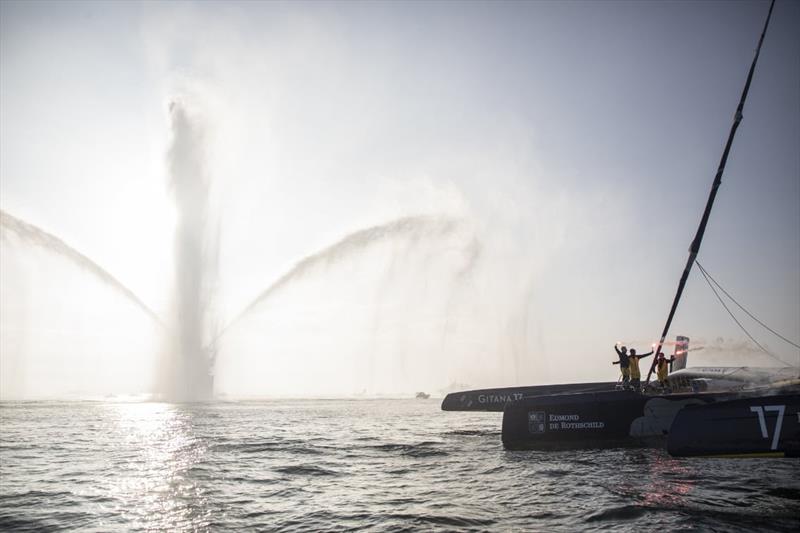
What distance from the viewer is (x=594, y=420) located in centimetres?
1570

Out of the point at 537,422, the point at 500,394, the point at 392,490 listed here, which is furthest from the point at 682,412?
the point at 500,394

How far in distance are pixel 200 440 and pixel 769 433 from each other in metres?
20.1

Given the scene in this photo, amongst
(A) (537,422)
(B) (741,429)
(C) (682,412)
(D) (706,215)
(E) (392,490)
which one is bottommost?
(E) (392,490)

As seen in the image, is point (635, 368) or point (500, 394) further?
point (500, 394)

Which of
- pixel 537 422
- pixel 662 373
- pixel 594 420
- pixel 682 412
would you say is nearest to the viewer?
pixel 682 412

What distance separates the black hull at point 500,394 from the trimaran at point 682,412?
5cm

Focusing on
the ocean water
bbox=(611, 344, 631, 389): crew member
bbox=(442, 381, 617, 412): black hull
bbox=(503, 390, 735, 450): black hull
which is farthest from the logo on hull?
bbox=(442, 381, 617, 412): black hull

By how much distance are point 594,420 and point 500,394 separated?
9.00m

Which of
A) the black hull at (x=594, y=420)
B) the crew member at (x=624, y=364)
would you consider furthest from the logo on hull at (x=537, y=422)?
the crew member at (x=624, y=364)

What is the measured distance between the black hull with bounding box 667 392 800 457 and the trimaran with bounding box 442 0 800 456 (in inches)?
0.8

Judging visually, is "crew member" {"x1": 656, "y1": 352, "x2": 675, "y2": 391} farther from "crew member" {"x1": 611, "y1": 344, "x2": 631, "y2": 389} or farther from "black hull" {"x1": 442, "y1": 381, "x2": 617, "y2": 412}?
"black hull" {"x1": 442, "y1": 381, "x2": 617, "y2": 412}

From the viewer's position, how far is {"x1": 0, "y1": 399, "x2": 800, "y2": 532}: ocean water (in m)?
7.56

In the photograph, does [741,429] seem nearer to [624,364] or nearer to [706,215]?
[624,364]

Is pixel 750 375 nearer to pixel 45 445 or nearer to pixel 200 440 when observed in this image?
pixel 200 440
